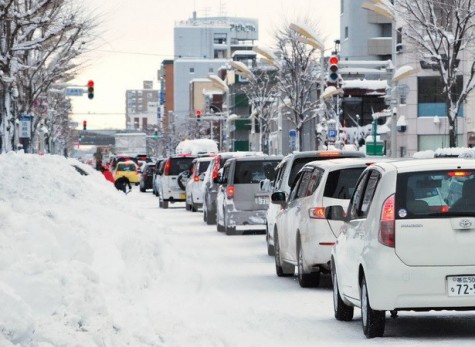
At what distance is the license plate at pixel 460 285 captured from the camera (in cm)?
1112

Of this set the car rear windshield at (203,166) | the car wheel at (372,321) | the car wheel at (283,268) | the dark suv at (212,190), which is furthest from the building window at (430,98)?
the car wheel at (372,321)

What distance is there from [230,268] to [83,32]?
35761 mm

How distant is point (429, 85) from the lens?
8212 cm

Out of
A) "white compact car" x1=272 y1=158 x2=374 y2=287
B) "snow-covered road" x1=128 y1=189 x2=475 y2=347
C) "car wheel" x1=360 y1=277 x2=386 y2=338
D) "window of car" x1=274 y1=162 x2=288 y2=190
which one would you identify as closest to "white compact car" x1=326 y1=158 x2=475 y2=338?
"car wheel" x1=360 y1=277 x2=386 y2=338

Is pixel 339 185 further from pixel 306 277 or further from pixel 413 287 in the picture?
pixel 413 287

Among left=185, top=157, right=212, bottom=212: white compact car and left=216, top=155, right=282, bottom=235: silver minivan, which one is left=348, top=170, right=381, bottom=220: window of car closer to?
left=216, top=155, right=282, bottom=235: silver minivan

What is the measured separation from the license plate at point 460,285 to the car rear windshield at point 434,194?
51 cm

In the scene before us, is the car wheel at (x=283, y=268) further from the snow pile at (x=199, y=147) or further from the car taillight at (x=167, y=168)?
the snow pile at (x=199, y=147)

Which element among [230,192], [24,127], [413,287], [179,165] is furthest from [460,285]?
[24,127]

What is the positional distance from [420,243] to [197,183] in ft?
107

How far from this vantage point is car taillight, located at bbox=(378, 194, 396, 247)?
11156mm

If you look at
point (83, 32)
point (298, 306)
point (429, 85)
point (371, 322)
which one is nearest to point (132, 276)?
point (298, 306)

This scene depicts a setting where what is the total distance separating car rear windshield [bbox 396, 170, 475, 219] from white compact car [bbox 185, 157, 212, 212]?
3160cm

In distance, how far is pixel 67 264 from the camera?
11.9 meters
